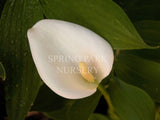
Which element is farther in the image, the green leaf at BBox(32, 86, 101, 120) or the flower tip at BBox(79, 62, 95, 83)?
the green leaf at BBox(32, 86, 101, 120)

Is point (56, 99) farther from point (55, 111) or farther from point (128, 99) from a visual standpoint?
point (128, 99)

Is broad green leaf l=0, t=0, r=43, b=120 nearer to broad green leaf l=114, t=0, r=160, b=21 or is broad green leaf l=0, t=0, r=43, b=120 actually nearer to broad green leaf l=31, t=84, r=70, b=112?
broad green leaf l=31, t=84, r=70, b=112

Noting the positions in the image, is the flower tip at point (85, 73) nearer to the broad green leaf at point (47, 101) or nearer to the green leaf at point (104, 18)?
the green leaf at point (104, 18)

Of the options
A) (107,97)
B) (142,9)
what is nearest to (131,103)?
(107,97)

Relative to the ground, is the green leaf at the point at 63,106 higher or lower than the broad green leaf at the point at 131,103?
lower

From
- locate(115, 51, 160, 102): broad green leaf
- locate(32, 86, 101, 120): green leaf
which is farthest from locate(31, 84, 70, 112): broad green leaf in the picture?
locate(115, 51, 160, 102): broad green leaf

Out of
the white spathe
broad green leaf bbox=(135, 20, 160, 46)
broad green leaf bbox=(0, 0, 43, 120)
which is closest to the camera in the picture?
the white spathe

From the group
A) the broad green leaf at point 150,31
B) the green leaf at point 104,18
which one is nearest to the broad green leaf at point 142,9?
the broad green leaf at point 150,31
